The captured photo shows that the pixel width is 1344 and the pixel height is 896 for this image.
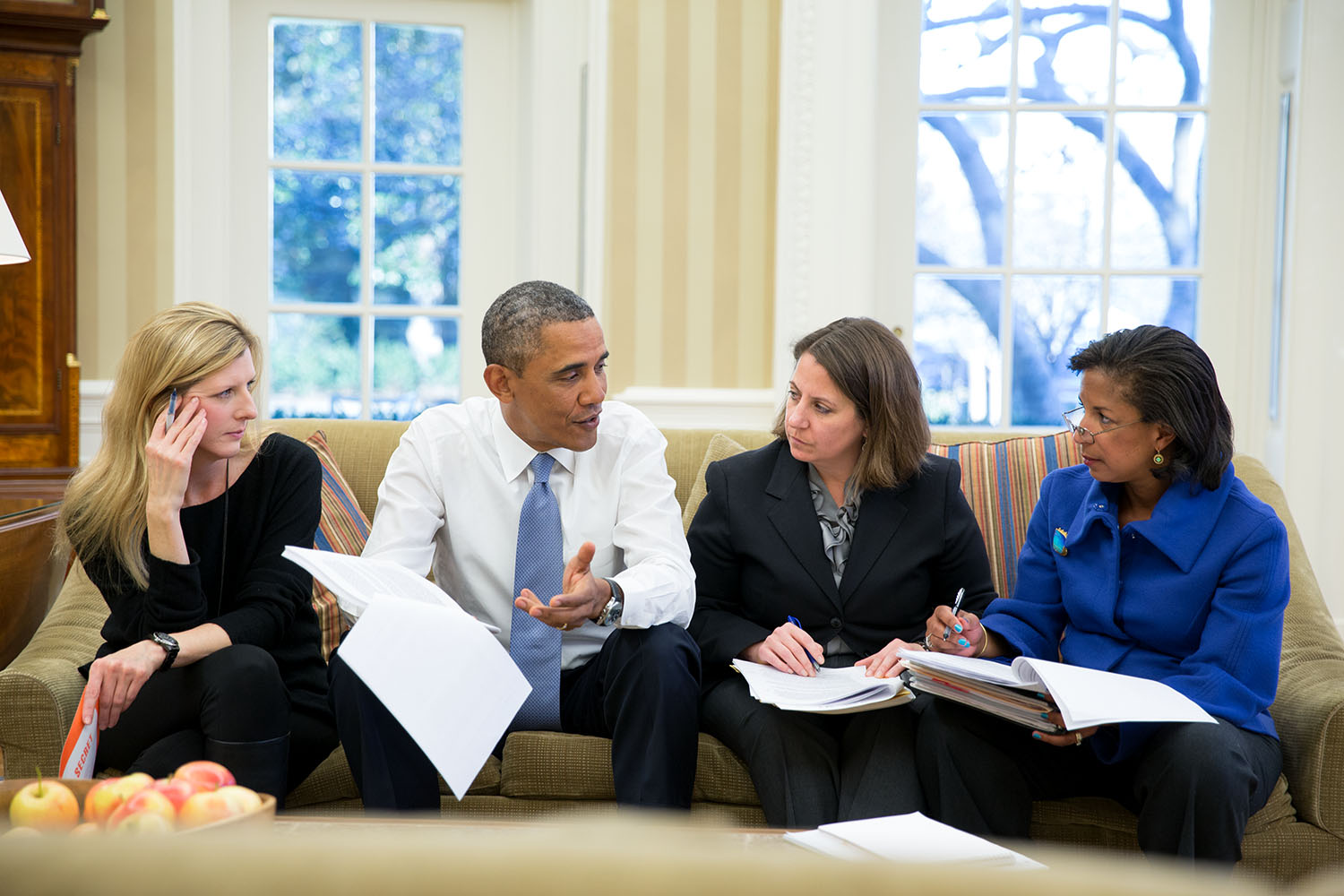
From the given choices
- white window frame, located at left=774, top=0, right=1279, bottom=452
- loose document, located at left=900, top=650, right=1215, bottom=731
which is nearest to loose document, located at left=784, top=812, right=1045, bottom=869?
loose document, located at left=900, top=650, right=1215, bottom=731

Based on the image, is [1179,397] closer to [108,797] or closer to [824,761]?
[824,761]

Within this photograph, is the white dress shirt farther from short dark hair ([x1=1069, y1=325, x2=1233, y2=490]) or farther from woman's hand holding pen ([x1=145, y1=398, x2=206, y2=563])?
short dark hair ([x1=1069, y1=325, x2=1233, y2=490])

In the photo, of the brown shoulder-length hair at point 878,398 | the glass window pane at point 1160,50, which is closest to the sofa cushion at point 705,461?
the brown shoulder-length hair at point 878,398

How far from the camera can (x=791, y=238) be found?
122 inches

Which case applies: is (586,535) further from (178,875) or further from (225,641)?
(178,875)

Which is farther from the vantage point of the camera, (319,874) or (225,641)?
(225,641)

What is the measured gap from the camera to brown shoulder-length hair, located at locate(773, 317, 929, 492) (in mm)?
2012

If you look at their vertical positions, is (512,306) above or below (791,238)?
below

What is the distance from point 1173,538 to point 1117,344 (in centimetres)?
32

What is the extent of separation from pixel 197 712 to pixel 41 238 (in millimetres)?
1705

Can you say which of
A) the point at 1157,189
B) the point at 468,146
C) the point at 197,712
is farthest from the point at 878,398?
the point at 468,146

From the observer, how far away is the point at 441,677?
4.61ft

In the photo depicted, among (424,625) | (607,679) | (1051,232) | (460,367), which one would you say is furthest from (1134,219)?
(424,625)

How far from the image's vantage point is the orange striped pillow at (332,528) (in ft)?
6.77
